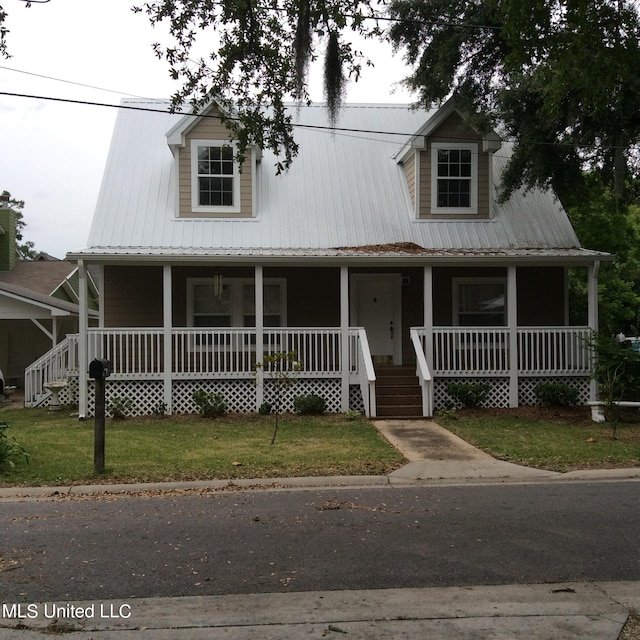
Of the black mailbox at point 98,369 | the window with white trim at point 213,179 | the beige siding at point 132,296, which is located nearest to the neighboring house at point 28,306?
the beige siding at point 132,296

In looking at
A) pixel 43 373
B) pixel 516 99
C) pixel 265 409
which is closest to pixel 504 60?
pixel 516 99

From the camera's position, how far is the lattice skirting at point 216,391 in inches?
558

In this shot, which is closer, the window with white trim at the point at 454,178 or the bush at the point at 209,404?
the bush at the point at 209,404

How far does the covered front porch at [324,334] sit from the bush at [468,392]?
272 mm

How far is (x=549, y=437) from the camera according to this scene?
1134cm

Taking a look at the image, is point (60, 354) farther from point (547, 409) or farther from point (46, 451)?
point (547, 409)

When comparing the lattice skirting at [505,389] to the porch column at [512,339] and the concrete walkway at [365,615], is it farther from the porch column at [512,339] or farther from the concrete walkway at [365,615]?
the concrete walkway at [365,615]

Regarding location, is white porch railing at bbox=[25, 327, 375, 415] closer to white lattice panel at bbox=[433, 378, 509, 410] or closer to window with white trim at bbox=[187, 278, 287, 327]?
window with white trim at bbox=[187, 278, 287, 327]

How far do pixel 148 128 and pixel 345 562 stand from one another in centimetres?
1577

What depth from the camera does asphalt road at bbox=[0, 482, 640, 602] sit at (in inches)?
190

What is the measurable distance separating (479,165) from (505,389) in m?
5.72

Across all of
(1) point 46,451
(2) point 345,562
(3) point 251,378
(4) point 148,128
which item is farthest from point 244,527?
(4) point 148,128

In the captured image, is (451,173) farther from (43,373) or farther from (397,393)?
(43,373)

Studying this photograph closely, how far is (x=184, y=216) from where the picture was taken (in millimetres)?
15711
